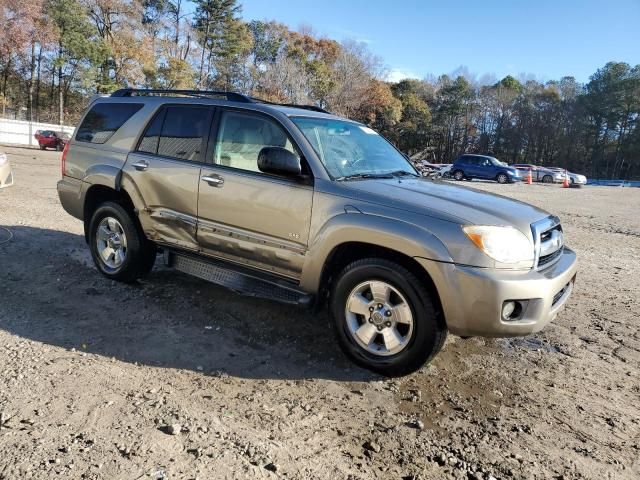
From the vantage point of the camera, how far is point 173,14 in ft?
177

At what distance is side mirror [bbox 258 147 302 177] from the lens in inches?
147

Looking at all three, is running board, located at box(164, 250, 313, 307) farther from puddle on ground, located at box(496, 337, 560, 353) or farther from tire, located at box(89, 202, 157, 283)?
puddle on ground, located at box(496, 337, 560, 353)

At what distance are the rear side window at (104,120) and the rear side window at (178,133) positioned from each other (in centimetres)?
40

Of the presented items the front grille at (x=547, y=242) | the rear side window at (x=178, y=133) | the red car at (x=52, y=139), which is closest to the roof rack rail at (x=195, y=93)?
the rear side window at (x=178, y=133)

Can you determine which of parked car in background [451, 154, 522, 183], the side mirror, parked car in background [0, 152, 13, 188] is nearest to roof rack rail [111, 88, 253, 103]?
the side mirror

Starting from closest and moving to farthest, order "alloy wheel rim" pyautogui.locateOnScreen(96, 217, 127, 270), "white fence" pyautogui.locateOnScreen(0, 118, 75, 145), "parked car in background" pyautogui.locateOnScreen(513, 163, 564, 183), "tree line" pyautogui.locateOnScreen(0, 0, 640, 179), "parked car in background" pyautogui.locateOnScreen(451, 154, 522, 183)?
1. "alloy wheel rim" pyautogui.locateOnScreen(96, 217, 127, 270)
2. "parked car in background" pyautogui.locateOnScreen(451, 154, 522, 183)
3. "parked car in background" pyautogui.locateOnScreen(513, 163, 564, 183)
4. "white fence" pyautogui.locateOnScreen(0, 118, 75, 145)
5. "tree line" pyautogui.locateOnScreen(0, 0, 640, 179)

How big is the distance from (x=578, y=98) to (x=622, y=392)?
70.3 meters

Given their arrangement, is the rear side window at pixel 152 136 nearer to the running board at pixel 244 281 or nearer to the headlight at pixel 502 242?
the running board at pixel 244 281

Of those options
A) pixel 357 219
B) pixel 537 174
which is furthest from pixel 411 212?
pixel 537 174

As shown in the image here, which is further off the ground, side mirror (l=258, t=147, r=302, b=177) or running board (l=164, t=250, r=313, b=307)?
side mirror (l=258, t=147, r=302, b=177)

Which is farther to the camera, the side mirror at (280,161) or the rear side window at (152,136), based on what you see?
the rear side window at (152,136)

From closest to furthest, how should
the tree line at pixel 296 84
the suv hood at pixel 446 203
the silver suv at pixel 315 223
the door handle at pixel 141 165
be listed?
1. the silver suv at pixel 315 223
2. the suv hood at pixel 446 203
3. the door handle at pixel 141 165
4. the tree line at pixel 296 84

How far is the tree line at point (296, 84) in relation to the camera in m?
43.4

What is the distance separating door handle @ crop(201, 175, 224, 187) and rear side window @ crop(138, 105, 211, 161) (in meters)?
0.25
